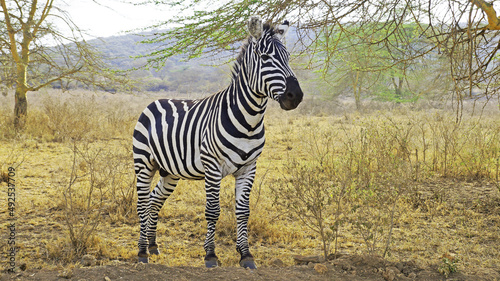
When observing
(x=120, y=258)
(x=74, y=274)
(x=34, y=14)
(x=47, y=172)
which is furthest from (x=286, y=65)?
(x=34, y=14)

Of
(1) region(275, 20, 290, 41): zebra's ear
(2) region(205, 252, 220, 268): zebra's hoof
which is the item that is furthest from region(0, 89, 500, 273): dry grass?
(1) region(275, 20, 290, 41): zebra's ear

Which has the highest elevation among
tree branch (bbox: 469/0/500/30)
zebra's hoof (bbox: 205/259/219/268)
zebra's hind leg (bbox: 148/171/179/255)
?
tree branch (bbox: 469/0/500/30)

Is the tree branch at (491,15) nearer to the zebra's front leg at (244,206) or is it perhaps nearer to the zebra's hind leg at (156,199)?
the zebra's front leg at (244,206)

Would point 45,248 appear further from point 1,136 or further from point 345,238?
point 1,136

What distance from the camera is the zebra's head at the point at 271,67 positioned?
2953 mm

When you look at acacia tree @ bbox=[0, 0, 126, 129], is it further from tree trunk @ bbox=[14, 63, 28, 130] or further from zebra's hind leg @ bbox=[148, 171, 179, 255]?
zebra's hind leg @ bbox=[148, 171, 179, 255]

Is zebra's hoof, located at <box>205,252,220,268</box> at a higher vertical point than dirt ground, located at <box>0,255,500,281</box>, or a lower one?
lower

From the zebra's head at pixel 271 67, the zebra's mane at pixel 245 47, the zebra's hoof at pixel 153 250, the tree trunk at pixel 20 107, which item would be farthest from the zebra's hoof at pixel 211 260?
the tree trunk at pixel 20 107

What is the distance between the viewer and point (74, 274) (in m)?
2.91

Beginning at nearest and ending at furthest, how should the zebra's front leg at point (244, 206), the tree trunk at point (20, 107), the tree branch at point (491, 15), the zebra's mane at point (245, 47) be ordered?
1. the tree branch at point (491, 15)
2. the zebra's mane at point (245, 47)
3. the zebra's front leg at point (244, 206)
4. the tree trunk at point (20, 107)

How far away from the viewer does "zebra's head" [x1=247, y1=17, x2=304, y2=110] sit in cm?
295

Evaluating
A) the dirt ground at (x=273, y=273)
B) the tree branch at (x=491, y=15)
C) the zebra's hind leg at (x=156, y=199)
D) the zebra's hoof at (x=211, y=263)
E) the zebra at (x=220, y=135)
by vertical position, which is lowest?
the zebra's hoof at (x=211, y=263)

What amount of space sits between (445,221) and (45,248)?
193 inches

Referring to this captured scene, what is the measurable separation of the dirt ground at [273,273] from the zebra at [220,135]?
0.52 meters
